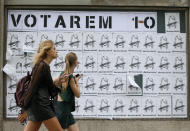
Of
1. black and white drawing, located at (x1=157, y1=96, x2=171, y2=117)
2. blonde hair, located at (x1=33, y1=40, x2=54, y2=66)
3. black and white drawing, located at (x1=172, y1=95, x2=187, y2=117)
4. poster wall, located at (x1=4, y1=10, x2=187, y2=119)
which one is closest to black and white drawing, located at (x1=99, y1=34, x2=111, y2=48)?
poster wall, located at (x1=4, y1=10, x2=187, y2=119)

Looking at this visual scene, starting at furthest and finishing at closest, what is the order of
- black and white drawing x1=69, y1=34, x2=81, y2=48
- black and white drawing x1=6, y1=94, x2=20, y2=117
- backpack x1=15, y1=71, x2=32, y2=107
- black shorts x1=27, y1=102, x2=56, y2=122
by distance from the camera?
black and white drawing x1=69, y1=34, x2=81, y2=48 < black and white drawing x1=6, y1=94, x2=20, y2=117 < backpack x1=15, y1=71, x2=32, y2=107 < black shorts x1=27, y1=102, x2=56, y2=122

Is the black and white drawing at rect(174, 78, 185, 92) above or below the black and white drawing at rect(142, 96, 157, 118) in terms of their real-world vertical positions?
above

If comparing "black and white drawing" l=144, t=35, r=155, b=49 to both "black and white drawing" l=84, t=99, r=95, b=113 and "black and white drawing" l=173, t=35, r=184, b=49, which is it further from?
"black and white drawing" l=84, t=99, r=95, b=113

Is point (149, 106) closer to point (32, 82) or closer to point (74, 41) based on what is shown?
point (74, 41)

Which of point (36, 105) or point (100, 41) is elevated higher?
point (100, 41)

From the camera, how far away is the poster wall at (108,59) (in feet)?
29.8

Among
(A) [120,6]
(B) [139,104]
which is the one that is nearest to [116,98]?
(B) [139,104]

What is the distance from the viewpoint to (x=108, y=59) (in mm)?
9141

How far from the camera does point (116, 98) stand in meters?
9.09

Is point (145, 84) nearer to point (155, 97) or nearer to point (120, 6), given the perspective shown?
point (155, 97)

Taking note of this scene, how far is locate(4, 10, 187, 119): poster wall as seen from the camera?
9086 mm

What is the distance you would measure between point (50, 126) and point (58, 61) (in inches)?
136

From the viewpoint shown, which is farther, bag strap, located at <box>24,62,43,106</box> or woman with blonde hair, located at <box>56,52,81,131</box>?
woman with blonde hair, located at <box>56,52,81,131</box>

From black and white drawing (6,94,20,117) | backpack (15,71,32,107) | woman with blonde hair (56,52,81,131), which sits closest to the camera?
backpack (15,71,32,107)
